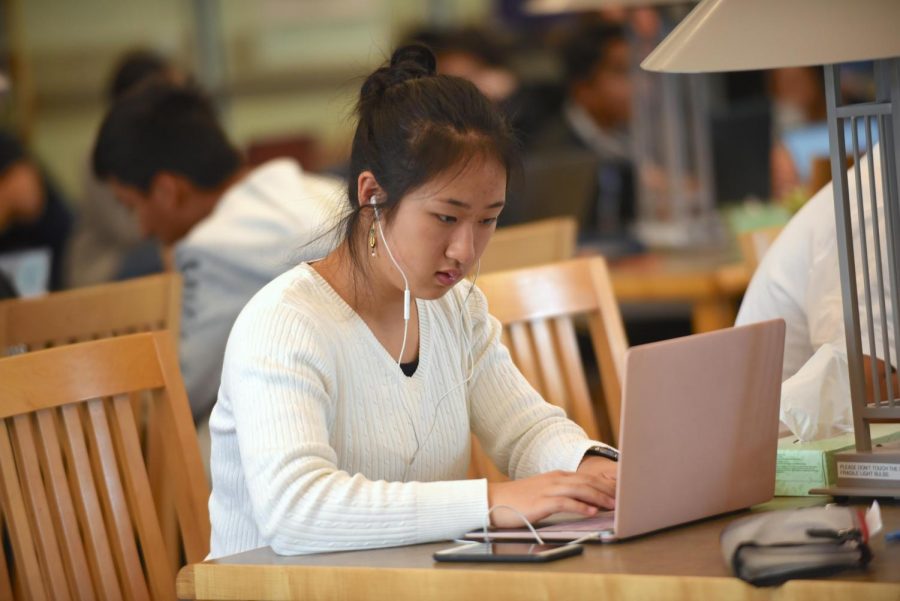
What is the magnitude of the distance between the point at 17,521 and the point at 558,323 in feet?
2.83

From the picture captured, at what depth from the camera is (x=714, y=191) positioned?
4543mm

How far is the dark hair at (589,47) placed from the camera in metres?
4.99

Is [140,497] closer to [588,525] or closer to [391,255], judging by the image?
[391,255]

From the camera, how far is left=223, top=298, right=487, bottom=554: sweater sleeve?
4.60 feet

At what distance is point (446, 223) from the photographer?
1534mm

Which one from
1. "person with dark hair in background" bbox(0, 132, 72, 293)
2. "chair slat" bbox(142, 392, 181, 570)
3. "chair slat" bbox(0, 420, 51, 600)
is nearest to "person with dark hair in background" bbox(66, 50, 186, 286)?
"person with dark hair in background" bbox(0, 132, 72, 293)

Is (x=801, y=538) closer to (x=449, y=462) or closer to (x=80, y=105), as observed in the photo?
(x=449, y=462)

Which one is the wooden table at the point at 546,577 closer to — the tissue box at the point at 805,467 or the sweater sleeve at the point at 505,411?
the tissue box at the point at 805,467

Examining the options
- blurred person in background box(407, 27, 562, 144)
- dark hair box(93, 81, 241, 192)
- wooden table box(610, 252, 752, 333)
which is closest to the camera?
dark hair box(93, 81, 241, 192)

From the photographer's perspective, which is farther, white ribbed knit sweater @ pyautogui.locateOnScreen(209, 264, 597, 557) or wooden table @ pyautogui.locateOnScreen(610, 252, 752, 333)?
wooden table @ pyautogui.locateOnScreen(610, 252, 752, 333)

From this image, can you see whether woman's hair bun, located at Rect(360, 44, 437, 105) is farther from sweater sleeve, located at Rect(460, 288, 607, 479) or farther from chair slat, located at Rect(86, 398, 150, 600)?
chair slat, located at Rect(86, 398, 150, 600)

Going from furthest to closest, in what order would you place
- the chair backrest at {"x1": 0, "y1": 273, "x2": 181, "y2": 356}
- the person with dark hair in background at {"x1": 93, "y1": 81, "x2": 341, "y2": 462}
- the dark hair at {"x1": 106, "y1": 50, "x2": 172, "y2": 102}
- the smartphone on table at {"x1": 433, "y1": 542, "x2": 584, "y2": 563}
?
the dark hair at {"x1": 106, "y1": 50, "x2": 172, "y2": 102}, the person with dark hair in background at {"x1": 93, "y1": 81, "x2": 341, "y2": 462}, the chair backrest at {"x1": 0, "y1": 273, "x2": 181, "y2": 356}, the smartphone on table at {"x1": 433, "y1": 542, "x2": 584, "y2": 563}

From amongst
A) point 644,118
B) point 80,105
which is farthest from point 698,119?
point 80,105

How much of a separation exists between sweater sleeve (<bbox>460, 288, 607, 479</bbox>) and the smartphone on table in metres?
0.34
